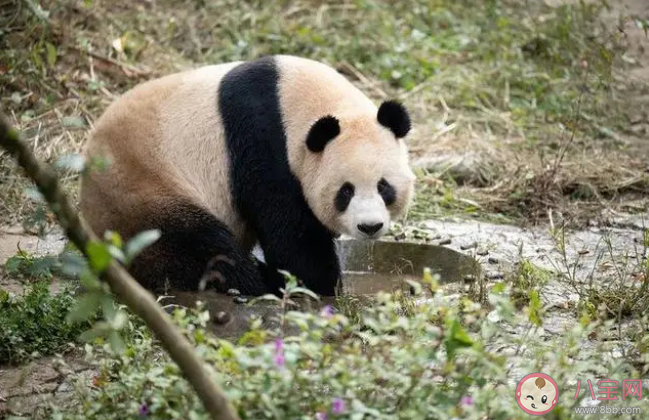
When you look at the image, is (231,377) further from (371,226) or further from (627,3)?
(627,3)

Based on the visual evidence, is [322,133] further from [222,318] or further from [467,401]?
[467,401]

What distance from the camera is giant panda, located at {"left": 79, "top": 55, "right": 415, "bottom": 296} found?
554cm

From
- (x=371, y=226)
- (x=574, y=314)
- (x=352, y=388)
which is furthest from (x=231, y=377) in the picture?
(x=574, y=314)

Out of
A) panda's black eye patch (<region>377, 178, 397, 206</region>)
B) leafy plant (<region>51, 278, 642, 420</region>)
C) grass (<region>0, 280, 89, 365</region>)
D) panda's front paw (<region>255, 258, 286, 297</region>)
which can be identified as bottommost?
panda's front paw (<region>255, 258, 286, 297</region>)

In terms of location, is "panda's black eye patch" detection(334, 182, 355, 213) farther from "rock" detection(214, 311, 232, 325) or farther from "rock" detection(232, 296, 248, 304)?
"rock" detection(214, 311, 232, 325)

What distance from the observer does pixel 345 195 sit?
5.50m

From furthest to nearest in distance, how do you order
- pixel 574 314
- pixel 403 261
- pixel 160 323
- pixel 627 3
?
pixel 627 3, pixel 403 261, pixel 574 314, pixel 160 323

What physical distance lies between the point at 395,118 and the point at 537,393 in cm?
235

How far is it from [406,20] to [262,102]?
5342mm

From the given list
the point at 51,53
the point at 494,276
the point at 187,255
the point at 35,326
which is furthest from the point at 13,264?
the point at 51,53

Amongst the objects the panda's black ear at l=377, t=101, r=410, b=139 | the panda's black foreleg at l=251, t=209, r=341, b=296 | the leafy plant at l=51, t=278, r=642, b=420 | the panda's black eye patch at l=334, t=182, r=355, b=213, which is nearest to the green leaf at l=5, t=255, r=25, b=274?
the panda's black foreleg at l=251, t=209, r=341, b=296

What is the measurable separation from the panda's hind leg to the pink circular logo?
240 centimetres

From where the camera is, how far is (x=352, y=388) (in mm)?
3570

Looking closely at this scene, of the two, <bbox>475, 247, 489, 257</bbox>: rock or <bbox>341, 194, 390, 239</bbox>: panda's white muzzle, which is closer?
<bbox>341, 194, 390, 239</bbox>: panda's white muzzle
